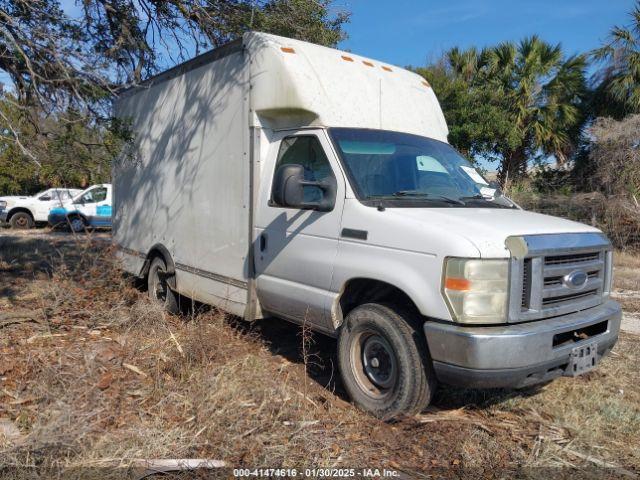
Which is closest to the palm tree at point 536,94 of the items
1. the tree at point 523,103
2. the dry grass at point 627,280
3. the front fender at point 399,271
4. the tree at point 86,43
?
the tree at point 523,103

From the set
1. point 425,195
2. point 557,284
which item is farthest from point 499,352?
point 425,195

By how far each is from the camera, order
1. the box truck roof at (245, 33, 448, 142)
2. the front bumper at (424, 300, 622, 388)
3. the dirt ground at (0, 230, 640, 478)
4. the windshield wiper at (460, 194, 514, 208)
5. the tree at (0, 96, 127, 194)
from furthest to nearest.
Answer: the tree at (0, 96, 127, 194)
the box truck roof at (245, 33, 448, 142)
the windshield wiper at (460, 194, 514, 208)
the front bumper at (424, 300, 622, 388)
the dirt ground at (0, 230, 640, 478)

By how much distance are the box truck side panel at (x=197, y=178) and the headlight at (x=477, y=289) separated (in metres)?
2.32

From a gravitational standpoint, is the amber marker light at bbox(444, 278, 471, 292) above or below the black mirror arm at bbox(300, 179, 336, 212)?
below

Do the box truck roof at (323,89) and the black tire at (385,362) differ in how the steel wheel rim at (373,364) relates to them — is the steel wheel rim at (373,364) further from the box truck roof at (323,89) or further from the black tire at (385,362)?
the box truck roof at (323,89)

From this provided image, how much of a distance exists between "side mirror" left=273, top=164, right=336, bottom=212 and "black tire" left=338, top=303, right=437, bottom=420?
2.97ft

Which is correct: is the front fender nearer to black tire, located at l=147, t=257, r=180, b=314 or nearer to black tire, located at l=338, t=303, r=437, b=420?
black tire, located at l=338, t=303, r=437, b=420

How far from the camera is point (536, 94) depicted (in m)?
18.1

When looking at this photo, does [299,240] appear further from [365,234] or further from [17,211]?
[17,211]

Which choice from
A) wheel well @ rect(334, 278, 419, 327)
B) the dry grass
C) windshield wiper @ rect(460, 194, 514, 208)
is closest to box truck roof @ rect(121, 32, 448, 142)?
windshield wiper @ rect(460, 194, 514, 208)

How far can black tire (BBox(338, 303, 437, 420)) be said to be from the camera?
13.1 ft

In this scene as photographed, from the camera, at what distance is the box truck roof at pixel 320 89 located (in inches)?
195

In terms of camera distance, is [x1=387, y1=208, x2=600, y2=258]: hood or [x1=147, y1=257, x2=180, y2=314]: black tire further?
[x1=147, y1=257, x2=180, y2=314]: black tire

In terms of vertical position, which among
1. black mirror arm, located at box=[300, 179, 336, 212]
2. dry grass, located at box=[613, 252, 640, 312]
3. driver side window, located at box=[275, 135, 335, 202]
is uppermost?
driver side window, located at box=[275, 135, 335, 202]
